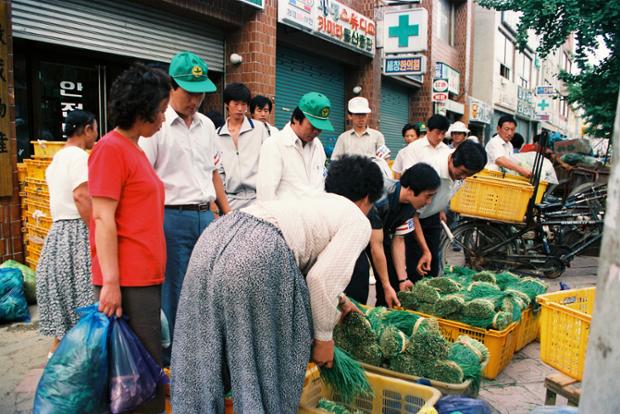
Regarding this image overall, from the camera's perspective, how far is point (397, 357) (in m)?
2.94

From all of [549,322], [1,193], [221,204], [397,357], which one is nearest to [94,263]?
[221,204]

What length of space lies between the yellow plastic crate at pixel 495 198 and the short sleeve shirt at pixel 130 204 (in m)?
4.54

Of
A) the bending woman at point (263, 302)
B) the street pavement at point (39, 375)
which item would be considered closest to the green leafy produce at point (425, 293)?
the street pavement at point (39, 375)

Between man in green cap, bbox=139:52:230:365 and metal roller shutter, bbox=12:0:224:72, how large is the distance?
12.2 ft

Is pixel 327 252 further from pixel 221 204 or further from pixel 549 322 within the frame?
pixel 221 204

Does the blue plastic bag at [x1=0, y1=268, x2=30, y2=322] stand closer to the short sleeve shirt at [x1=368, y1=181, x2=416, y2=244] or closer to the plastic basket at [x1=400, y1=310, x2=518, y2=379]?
the short sleeve shirt at [x1=368, y1=181, x2=416, y2=244]

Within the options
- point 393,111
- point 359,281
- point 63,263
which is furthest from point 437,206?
point 393,111

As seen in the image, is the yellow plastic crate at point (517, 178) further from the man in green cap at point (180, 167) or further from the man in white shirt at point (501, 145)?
the man in green cap at point (180, 167)

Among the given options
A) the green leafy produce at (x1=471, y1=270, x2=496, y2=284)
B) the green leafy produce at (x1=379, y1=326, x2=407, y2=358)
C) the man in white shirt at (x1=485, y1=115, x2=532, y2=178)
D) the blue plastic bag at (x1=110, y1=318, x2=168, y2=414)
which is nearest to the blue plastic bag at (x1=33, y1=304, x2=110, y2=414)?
the blue plastic bag at (x1=110, y1=318, x2=168, y2=414)

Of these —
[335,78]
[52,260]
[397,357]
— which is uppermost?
[335,78]

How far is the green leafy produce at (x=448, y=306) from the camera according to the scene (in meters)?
3.77

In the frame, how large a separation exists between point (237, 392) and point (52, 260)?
2.02 metres

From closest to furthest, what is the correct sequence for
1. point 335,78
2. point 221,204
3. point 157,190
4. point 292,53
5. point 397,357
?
point 157,190 < point 397,357 < point 221,204 < point 292,53 < point 335,78

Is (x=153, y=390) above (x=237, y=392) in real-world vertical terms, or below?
below
